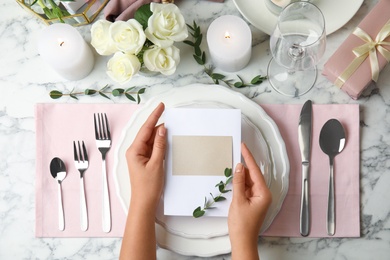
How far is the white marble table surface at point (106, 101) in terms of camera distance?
79 cm

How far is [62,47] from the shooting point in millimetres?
767

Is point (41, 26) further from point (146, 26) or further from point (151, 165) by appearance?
point (151, 165)

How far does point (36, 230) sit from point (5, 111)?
22cm

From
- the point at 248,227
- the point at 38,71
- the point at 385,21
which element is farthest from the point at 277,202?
the point at 38,71

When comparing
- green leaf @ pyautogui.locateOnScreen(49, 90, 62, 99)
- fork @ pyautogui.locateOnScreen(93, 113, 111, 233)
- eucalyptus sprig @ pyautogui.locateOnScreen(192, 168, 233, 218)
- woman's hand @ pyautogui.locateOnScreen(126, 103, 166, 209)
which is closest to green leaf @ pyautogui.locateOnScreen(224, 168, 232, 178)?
eucalyptus sprig @ pyautogui.locateOnScreen(192, 168, 233, 218)

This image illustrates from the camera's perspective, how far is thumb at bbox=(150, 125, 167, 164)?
0.74 meters

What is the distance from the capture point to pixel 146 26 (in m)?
0.75

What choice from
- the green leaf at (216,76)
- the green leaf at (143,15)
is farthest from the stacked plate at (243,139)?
the green leaf at (143,15)

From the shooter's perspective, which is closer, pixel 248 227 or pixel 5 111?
pixel 248 227

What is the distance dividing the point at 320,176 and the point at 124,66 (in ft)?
1.21

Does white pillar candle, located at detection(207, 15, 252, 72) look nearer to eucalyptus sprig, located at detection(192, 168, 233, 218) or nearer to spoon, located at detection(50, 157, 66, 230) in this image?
eucalyptus sprig, located at detection(192, 168, 233, 218)

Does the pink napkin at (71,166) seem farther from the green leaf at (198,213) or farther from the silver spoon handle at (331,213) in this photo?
the silver spoon handle at (331,213)

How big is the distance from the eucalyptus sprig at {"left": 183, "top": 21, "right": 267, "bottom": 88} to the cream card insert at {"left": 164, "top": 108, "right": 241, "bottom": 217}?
8cm

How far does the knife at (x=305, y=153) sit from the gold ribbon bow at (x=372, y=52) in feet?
0.28
